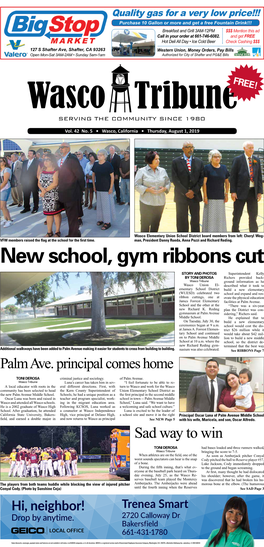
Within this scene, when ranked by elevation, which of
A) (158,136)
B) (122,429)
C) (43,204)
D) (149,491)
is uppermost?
(158,136)

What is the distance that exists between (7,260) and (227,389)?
2518 mm

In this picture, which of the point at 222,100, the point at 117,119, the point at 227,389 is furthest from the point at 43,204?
the point at 227,389

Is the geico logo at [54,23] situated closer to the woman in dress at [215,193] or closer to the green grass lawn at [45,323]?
the woman in dress at [215,193]

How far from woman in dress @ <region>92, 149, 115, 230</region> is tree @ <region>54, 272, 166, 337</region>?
1.64 feet

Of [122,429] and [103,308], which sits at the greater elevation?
[103,308]

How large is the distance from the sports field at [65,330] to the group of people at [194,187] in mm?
975

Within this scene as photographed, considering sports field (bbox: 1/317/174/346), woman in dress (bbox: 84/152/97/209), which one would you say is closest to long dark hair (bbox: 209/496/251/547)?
sports field (bbox: 1/317/174/346)

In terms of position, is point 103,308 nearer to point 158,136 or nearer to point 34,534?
point 158,136

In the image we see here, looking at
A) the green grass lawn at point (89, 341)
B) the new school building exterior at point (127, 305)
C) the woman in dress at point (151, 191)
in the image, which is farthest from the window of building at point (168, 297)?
the woman in dress at point (151, 191)

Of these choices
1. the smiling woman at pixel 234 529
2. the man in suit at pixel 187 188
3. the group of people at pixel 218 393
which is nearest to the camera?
the smiling woman at pixel 234 529

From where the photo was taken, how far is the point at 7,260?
540 centimetres

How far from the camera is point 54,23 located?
535 cm

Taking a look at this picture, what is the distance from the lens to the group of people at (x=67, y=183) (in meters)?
5.40

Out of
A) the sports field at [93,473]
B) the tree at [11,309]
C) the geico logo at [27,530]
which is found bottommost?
the geico logo at [27,530]
